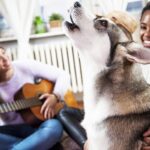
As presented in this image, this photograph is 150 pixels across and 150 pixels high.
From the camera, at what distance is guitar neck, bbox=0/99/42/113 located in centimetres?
144

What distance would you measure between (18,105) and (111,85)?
86 cm

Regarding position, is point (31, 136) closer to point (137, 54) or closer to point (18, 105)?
point (18, 105)

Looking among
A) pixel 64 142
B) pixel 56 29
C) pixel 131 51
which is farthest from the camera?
pixel 56 29

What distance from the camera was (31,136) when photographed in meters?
1.39

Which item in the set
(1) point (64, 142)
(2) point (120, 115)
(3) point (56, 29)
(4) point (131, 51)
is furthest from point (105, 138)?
(3) point (56, 29)

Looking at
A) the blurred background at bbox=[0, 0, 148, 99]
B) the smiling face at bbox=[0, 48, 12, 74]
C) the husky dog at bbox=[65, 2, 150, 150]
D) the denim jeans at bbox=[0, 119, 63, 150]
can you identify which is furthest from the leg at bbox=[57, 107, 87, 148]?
the blurred background at bbox=[0, 0, 148, 99]

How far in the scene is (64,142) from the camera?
1604 millimetres

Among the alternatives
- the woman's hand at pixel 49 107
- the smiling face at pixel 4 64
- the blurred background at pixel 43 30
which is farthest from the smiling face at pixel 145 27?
the blurred background at pixel 43 30

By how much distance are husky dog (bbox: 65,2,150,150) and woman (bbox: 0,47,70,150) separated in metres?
0.70

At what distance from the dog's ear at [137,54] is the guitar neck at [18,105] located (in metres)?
0.92

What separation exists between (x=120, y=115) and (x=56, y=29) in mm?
2107

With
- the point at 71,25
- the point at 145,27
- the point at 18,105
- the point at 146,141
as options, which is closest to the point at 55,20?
the point at 18,105

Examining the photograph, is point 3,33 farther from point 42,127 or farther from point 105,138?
point 105,138

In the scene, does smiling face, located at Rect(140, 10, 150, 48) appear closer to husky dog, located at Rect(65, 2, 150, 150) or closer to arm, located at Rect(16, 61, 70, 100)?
husky dog, located at Rect(65, 2, 150, 150)
